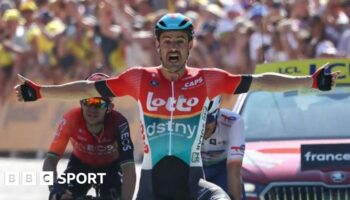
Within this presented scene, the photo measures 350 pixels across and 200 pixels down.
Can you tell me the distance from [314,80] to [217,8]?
10035 mm

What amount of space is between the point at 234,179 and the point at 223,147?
2.29ft

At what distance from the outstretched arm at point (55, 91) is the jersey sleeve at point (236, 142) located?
1.49 m

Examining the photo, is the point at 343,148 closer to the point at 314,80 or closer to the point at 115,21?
the point at 314,80

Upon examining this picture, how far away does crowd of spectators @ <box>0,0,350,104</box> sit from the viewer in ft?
50.2

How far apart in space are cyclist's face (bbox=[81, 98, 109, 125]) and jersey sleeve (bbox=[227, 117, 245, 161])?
3.36ft

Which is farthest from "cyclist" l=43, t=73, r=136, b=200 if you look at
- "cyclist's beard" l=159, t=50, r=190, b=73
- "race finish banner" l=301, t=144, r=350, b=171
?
"race finish banner" l=301, t=144, r=350, b=171

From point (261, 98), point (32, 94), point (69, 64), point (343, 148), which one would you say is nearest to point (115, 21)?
point (69, 64)

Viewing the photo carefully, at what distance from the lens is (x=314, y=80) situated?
706 cm

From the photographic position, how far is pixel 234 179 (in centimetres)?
795

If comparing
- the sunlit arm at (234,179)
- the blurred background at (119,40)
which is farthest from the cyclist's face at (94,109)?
the blurred background at (119,40)

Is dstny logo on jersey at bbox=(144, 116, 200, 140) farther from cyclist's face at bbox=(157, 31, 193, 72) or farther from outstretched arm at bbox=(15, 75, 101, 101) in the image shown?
outstretched arm at bbox=(15, 75, 101, 101)

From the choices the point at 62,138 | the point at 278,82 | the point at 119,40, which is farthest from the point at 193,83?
the point at 119,40

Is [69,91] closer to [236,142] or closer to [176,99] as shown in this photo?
[176,99]

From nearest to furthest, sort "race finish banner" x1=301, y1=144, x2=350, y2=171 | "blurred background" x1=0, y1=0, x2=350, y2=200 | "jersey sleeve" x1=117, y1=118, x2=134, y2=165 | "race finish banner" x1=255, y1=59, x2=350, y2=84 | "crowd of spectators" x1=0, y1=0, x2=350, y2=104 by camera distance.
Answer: "jersey sleeve" x1=117, y1=118, x2=134, y2=165 → "race finish banner" x1=301, y1=144, x2=350, y2=171 → "race finish banner" x1=255, y1=59, x2=350, y2=84 → "crowd of spectators" x1=0, y1=0, x2=350, y2=104 → "blurred background" x1=0, y1=0, x2=350, y2=200
